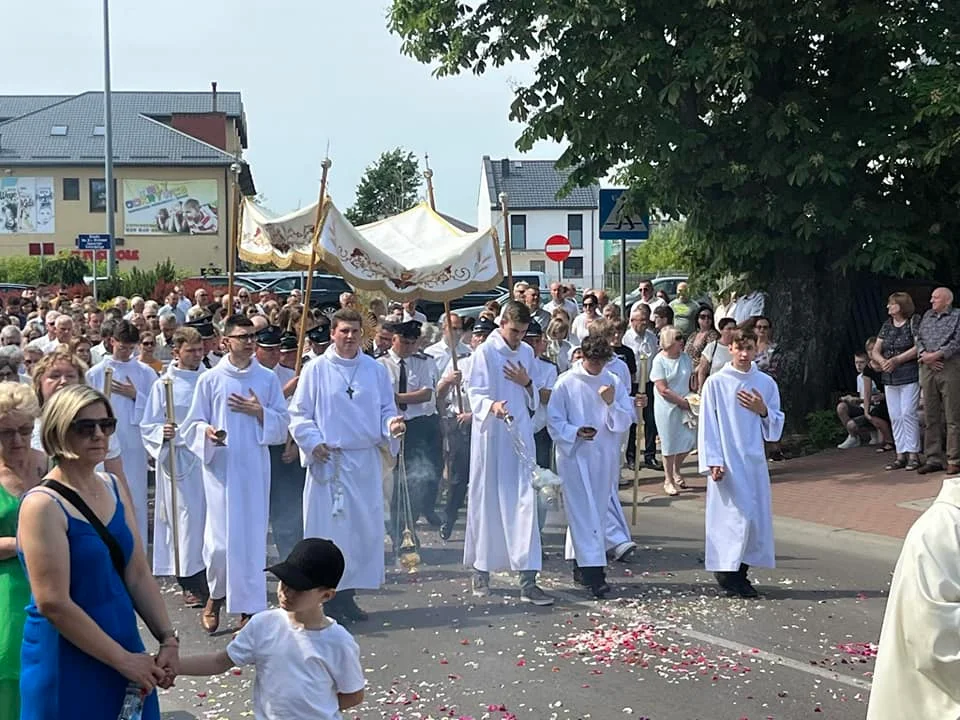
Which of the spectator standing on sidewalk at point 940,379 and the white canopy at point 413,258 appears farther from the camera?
the spectator standing on sidewalk at point 940,379

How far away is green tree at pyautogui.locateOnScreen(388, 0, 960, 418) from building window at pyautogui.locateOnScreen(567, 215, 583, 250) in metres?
58.5

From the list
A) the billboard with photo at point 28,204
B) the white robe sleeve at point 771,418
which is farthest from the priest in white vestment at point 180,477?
the billboard with photo at point 28,204

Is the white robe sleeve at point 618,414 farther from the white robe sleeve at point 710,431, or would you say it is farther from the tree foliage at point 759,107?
the tree foliage at point 759,107

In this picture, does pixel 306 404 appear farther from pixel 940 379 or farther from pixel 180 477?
pixel 940 379

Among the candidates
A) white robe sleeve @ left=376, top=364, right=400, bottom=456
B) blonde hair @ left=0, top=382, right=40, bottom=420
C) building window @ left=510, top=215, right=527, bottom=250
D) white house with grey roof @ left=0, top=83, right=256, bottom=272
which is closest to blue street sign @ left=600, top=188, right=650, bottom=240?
white robe sleeve @ left=376, top=364, right=400, bottom=456

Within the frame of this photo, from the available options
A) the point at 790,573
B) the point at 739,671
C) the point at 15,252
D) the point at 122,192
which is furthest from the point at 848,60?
the point at 15,252

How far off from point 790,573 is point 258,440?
4187mm

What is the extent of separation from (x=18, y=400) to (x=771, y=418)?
618 cm

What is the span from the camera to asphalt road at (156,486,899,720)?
6.92 m

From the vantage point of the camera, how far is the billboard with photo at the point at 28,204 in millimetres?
65500

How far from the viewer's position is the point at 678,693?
23.2 feet

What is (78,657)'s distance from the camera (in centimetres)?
399

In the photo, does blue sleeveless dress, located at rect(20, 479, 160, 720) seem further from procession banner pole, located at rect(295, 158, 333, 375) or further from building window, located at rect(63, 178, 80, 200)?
building window, located at rect(63, 178, 80, 200)

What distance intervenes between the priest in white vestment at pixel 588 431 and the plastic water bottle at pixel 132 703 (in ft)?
19.3
